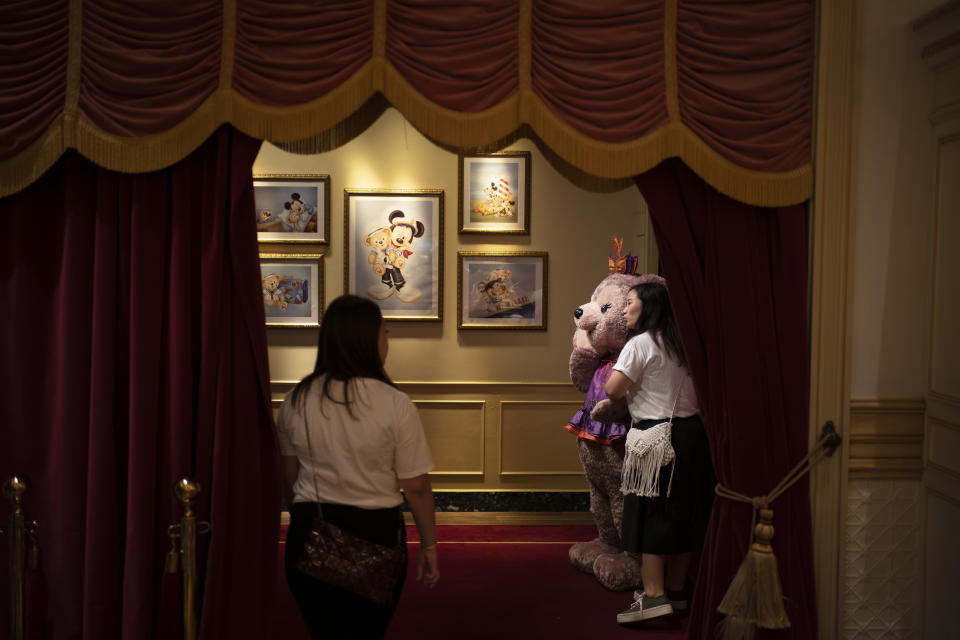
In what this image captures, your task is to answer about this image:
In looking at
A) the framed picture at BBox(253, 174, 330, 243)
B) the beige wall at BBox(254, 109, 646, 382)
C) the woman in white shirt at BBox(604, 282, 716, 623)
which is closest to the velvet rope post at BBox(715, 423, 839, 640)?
the woman in white shirt at BBox(604, 282, 716, 623)

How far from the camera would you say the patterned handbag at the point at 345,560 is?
7.77ft

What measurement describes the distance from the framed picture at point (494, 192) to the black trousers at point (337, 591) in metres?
3.01

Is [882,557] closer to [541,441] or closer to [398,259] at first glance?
[541,441]

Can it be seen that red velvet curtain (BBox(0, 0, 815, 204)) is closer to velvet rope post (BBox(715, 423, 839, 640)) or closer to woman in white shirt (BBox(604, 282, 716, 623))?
woman in white shirt (BBox(604, 282, 716, 623))

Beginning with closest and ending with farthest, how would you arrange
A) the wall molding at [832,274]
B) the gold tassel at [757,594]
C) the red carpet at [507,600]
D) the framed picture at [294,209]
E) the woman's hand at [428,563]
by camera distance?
the woman's hand at [428,563] → the gold tassel at [757,594] → the wall molding at [832,274] → the red carpet at [507,600] → the framed picture at [294,209]

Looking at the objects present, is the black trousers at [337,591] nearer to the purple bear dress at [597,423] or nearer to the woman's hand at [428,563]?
the woman's hand at [428,563]

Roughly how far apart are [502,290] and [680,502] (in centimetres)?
214

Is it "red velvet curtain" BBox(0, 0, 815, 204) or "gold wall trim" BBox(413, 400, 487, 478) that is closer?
"red velvet curtain" BBox(0, 0, 815, 204)

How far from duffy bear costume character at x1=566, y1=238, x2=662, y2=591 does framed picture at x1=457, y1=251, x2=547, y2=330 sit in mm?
911

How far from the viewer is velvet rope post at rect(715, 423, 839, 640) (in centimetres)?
271

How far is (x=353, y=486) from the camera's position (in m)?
2.42

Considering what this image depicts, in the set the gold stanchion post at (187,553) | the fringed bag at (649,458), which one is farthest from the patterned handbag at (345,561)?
the fringed bag at (649,458)

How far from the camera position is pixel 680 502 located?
140 inches

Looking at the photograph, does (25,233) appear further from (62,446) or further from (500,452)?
(500,452)
